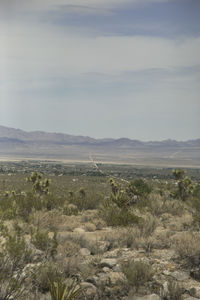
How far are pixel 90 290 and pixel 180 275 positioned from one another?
1.95 metres

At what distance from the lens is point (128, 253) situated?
8602 mm

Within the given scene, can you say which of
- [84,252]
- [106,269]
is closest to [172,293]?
[106,269]

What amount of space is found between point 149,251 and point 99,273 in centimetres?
207

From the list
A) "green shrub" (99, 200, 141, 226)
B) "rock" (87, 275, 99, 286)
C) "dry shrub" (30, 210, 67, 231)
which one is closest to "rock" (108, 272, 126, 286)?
"rock" (87, 275, 99, 286)

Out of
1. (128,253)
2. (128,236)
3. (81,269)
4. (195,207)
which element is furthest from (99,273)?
(195,207)

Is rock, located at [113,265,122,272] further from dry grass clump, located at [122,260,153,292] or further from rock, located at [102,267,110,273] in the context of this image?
dry grass clump, located at [122,260,153,292]

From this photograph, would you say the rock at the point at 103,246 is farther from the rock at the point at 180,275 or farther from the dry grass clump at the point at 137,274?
the rock at the point at 180,275

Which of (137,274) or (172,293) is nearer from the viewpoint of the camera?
(172,293)

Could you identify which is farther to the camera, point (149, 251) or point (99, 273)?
point (149, 251)

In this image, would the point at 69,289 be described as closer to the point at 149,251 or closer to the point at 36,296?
the point at 36,296

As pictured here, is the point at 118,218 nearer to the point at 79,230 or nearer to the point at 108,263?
the point at 79,230

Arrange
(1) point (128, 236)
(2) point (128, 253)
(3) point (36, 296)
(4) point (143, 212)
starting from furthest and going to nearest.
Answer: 1. (4) point (143, 212)
2. (1) point (128, 236)
3. (2) point (128, 253)
4. (3) point (36, 296)

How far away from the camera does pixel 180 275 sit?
705 cm

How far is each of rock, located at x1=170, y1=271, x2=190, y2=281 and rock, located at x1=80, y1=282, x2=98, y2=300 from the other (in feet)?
5.62
